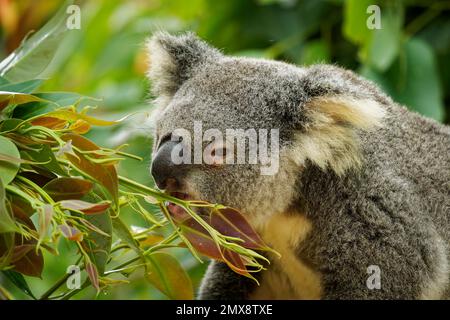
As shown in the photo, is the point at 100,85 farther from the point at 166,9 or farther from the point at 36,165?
the point at 36,165

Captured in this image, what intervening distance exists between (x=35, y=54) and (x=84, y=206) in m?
0.91

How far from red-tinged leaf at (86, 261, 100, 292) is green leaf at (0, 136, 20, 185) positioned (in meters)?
0.37

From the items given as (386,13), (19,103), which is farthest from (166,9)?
(19,103)

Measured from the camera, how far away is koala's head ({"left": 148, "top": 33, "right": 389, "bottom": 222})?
2750 millimetres

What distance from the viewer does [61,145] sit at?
87.6 inches

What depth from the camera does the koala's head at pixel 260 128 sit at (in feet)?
9.02

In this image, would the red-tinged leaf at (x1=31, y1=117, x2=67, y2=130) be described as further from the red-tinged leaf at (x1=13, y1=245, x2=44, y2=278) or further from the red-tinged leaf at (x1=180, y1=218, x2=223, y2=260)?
the red-tinged leaf at (x1=180, y1=218, x2=223, y2=260)

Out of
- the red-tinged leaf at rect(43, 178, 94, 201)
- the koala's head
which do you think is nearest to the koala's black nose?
the koala's head

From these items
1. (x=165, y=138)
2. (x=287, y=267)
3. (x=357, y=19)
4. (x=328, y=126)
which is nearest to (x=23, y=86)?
(x=165, y=138)

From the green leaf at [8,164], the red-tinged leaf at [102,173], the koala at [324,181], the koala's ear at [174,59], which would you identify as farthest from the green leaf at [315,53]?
the green leaf at [8,164]

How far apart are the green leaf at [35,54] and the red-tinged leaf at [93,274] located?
0.87 metres

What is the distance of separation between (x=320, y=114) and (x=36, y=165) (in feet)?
3.65

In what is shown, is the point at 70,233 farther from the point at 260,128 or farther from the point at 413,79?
the point at 413,79

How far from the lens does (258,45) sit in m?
6.36
